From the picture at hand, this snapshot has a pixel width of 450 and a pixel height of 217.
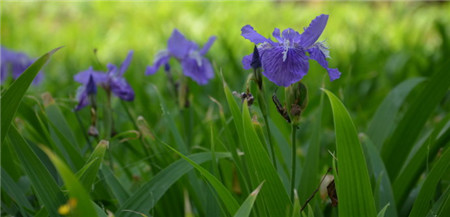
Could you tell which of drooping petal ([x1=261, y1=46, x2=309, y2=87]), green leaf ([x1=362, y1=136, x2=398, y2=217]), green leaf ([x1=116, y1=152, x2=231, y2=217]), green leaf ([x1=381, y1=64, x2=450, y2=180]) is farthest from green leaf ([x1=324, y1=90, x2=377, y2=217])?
green leaf ([x1=381, y1=64, x2=450, y2=180])

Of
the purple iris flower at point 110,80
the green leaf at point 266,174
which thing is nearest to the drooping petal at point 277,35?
the green leaf at point 266,174

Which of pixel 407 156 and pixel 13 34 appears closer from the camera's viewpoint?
pixel 407 156

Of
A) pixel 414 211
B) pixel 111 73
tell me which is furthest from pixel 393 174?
pixel 111 73

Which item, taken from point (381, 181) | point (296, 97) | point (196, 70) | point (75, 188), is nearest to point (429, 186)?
point (381, 181)

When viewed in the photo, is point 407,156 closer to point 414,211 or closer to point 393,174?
point 393,174

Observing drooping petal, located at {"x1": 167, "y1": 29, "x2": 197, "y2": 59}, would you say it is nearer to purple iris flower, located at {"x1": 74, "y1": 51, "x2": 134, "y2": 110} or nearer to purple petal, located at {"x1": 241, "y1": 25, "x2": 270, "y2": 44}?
purple iris flower, located at {"x1": 74, "y1": 51, "x2": 134, "y2": 110}

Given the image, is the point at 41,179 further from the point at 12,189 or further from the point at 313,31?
the point at 313,31
